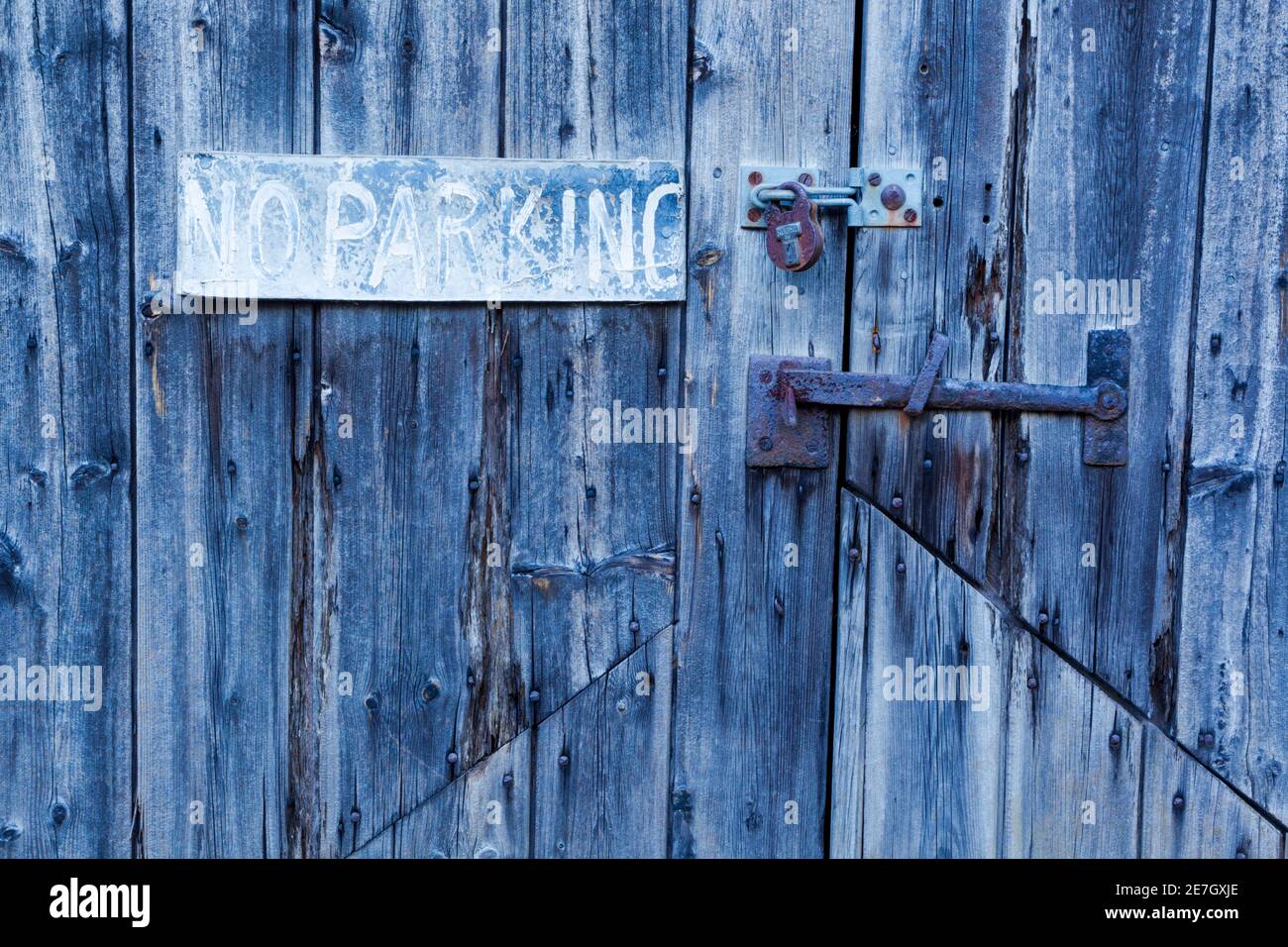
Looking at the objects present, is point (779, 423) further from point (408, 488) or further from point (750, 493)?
point (408, 488)

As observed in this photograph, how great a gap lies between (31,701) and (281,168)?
79 centimetres

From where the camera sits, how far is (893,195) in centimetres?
140

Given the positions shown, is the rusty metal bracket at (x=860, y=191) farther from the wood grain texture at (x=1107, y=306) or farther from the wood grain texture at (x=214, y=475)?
the wood grain texture at (x=214, y=475)

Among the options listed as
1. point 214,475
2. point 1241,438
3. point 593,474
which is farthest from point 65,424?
point 1241,438

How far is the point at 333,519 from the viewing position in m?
1.41

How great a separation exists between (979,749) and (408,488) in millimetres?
879

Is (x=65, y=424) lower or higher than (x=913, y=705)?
higher

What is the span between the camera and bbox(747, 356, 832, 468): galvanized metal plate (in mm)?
1414

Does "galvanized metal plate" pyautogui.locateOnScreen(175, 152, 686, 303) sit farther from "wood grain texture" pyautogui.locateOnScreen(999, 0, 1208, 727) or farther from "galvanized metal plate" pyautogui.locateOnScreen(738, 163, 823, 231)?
"wood grain texture" pyautogui.locateOnScreen(999, 0, 1208, 727)

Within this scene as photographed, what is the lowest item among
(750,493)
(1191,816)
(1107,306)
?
(1191,816)

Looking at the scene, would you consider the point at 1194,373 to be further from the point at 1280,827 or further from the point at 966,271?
the point at 1280,827

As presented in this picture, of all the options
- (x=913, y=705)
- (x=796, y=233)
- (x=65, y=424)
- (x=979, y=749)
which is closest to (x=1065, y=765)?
(x=979, y=749)

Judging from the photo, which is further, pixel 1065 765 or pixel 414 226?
pixel 1065 765

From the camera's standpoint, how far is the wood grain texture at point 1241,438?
4.59 ft
